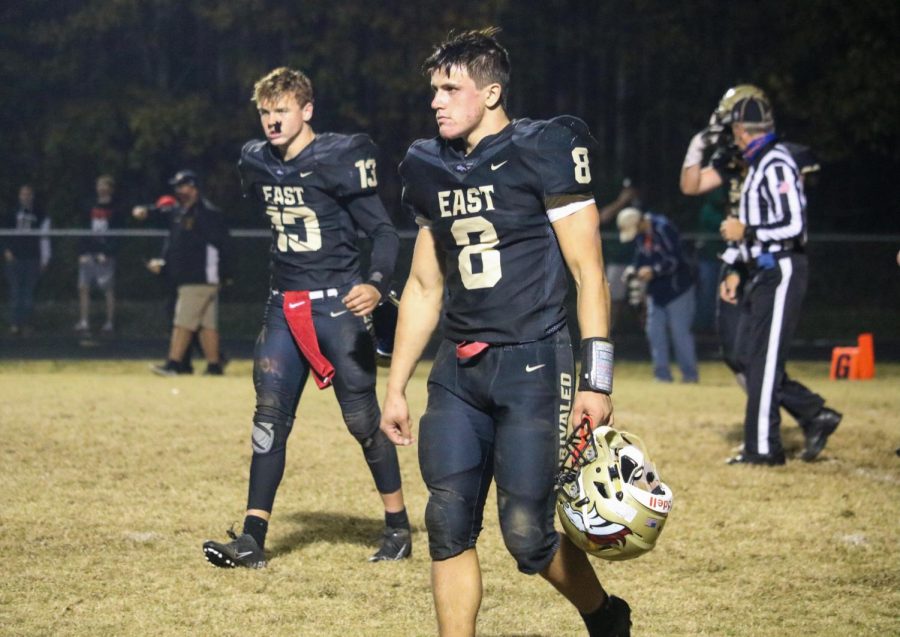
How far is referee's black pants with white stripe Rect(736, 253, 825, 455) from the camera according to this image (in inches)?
385

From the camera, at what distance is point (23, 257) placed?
19609mm

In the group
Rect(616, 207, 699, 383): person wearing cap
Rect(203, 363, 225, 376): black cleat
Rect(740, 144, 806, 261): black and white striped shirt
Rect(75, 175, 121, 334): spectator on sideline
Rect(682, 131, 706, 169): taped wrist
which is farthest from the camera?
Rect(75, 175, 121, 334): spectator on sideline

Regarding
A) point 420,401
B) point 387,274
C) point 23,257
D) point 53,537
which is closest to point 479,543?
point 387,274

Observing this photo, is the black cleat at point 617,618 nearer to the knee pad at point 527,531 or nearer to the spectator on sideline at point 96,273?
the knee pad at point 527,531

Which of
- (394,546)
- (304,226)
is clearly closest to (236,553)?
(394,546)

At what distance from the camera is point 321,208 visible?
7.30 m

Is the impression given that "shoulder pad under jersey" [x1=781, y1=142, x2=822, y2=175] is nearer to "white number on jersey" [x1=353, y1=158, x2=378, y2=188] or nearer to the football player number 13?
"white number on jersey" [x1=353, y1=158, x2=378, y2=188]

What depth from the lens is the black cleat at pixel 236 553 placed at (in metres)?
6.75

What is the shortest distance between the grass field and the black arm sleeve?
1418 millimetres

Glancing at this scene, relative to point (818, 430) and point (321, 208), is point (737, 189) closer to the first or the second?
point (818, 430)

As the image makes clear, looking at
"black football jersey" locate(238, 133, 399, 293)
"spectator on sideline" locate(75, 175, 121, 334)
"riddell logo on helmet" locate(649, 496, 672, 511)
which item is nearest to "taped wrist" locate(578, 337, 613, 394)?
"riddell logo on helmet" locate(649, 496, 672, 511)

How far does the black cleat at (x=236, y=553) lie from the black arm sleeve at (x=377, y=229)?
1368mm

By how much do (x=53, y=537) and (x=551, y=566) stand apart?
3.34m

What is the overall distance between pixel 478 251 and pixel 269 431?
211 centimetres
